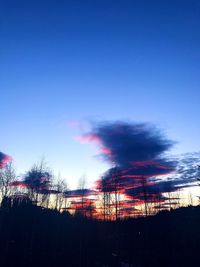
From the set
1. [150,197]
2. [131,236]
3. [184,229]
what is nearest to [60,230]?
[131,236]

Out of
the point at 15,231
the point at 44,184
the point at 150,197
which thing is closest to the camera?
the point at 15,231

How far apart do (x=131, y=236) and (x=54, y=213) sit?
21.3 meters

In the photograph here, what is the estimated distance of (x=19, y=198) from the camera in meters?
43.6

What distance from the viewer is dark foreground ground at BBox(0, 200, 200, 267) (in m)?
31.7

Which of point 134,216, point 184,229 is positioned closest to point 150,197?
point 134,216

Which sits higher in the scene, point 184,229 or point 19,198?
point 19,198

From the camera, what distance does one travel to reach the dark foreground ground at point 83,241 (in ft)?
104

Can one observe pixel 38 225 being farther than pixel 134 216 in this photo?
No

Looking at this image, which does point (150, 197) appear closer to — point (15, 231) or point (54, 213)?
point (54, 213)

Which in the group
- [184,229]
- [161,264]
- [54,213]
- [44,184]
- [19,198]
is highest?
[44,184]

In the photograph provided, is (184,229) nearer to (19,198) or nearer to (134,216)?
(134,216)

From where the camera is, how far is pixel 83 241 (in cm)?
4084

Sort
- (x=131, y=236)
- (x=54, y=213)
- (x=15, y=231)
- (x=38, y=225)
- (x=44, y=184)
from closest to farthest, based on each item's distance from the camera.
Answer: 1. (x=15, y=231)
2. (x=38, y=225)
3. (x=54, y=213)
4. (x=44, y=184)
5. (x=131, y=236)

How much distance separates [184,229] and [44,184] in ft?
108
